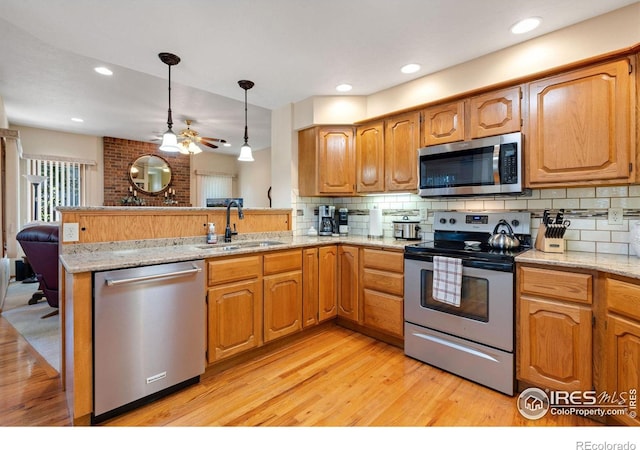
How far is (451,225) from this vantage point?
2.76 m

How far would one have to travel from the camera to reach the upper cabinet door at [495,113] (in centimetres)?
222

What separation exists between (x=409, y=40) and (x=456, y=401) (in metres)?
2.48

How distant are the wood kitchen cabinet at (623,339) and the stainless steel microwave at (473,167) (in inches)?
34.1

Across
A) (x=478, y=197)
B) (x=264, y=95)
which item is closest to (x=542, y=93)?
(x=478, y=197)

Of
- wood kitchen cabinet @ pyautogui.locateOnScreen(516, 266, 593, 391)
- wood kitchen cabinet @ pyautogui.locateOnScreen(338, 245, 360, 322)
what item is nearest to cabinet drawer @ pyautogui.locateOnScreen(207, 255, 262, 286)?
wood kitchen cabinet @ pyautogui.locateOnScreen(338, 245, 360, 322)

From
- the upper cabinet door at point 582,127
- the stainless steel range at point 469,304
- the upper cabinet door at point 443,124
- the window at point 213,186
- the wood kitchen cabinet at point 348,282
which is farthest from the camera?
the window at point 213,186

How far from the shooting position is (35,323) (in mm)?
3188

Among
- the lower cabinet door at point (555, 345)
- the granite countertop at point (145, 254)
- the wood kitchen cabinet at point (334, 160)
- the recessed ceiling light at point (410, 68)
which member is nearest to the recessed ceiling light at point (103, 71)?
the granite countertop at point (145, 254)

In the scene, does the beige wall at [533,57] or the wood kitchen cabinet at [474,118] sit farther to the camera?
the wood kitchen cabinet at [474,118]

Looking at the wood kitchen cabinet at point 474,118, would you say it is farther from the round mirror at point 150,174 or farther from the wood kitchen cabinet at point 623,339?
the round mirror at point 150,174

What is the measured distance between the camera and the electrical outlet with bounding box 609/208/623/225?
2039mm

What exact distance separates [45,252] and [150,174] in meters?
3.67

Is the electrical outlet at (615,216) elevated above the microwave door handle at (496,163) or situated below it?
below

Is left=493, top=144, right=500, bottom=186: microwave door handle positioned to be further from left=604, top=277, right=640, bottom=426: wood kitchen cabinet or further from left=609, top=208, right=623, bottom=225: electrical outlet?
left=604, top=277, right=640, bottom=426: wood kitchen cabinet
